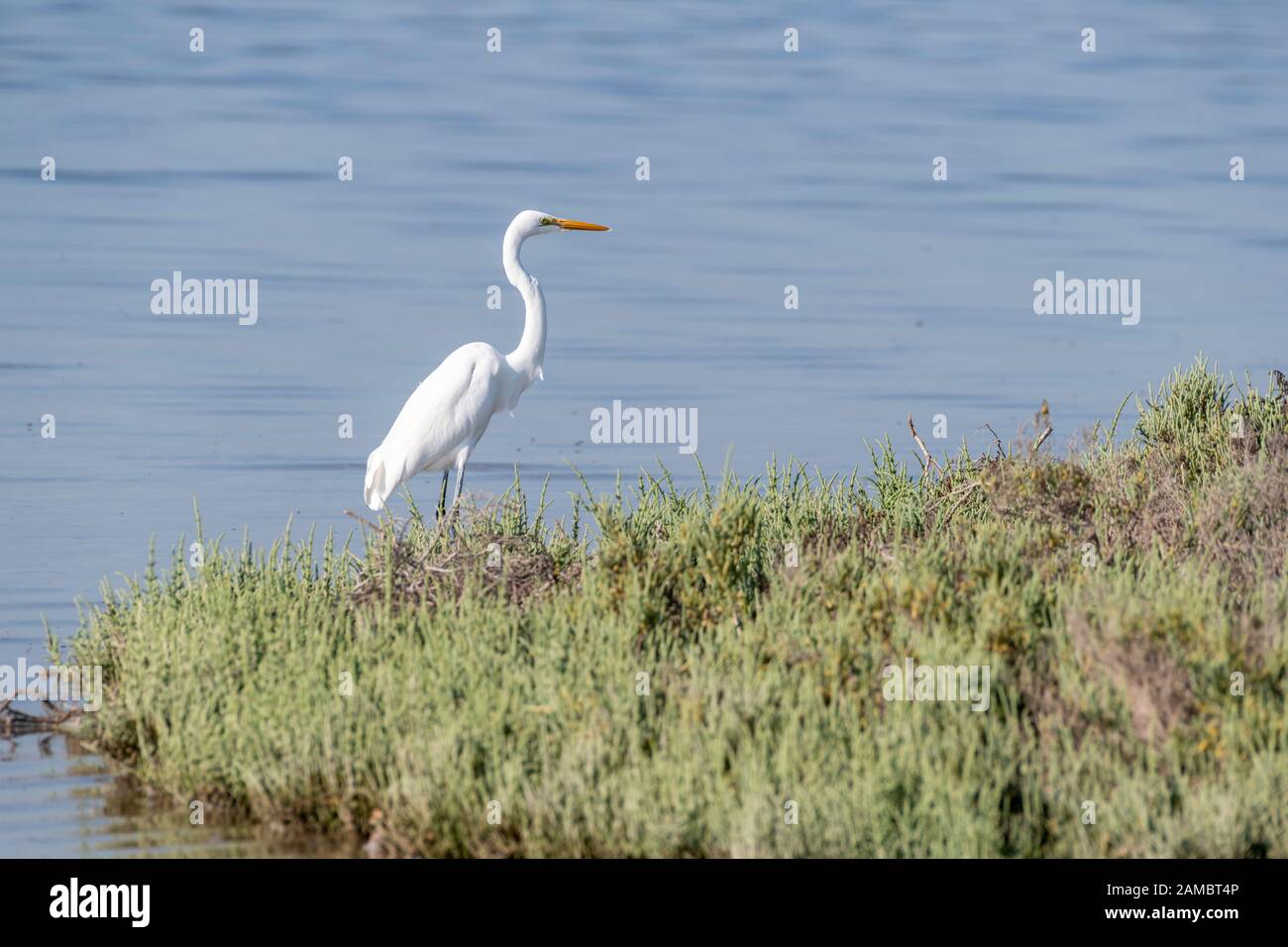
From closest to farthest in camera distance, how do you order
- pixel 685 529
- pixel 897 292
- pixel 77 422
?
pixel 685 529, pixel 77 422, pixel 897 292

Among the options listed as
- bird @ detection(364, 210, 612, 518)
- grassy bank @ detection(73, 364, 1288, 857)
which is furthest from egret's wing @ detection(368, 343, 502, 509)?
grassy bank @ detection(73, 364, 1288, 857)

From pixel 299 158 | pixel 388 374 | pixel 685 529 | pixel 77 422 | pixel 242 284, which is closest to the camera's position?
pixel 685 529

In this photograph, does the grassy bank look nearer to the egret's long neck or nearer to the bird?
the bird

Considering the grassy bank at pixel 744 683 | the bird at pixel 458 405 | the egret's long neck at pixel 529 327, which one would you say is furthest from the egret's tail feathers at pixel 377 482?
the grassy bank at pixel 744 683

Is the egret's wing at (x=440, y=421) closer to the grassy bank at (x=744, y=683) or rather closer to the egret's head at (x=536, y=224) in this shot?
the egret's head at (x=536, y=224)

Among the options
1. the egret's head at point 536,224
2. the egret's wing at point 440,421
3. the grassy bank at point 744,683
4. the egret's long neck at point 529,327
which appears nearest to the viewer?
the grassy bank at point 744,683

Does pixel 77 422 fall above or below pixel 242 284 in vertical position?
below

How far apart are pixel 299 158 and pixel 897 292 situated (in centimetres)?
1403

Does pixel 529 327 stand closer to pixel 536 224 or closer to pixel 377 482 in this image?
pixel 536 224

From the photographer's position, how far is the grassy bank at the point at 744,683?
6379 millimetres
